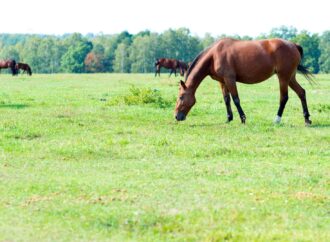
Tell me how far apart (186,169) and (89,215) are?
2.86 m

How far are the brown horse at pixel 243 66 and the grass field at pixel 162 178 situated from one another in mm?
628

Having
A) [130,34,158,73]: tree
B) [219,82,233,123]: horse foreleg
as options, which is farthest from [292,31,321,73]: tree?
[219,82,233,123]: horse foreleg

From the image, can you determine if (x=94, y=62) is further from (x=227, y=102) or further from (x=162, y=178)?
(x=162, y=178)

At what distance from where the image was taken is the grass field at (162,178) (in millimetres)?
7293

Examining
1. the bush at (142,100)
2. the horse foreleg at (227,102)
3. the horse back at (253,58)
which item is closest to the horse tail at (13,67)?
the bush at (142,100)

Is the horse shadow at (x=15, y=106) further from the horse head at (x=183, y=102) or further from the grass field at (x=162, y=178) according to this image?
the horse head at (x=183, y=102)

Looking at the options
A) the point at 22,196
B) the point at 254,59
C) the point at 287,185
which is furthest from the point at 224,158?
the point at 254,59

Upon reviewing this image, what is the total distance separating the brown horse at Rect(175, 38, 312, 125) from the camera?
51.9 ft

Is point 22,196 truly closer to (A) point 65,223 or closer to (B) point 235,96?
(A) point 65,223

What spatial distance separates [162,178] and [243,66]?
6.98m

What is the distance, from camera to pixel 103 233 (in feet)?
23.4

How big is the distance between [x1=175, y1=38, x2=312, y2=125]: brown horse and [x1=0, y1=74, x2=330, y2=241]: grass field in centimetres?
63

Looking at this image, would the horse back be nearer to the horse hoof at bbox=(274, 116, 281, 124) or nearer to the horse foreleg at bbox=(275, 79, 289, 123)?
the horse foreleg at bbox=(275, 79, 289, 123)

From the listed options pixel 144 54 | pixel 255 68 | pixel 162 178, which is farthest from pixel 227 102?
pixel 144 54
